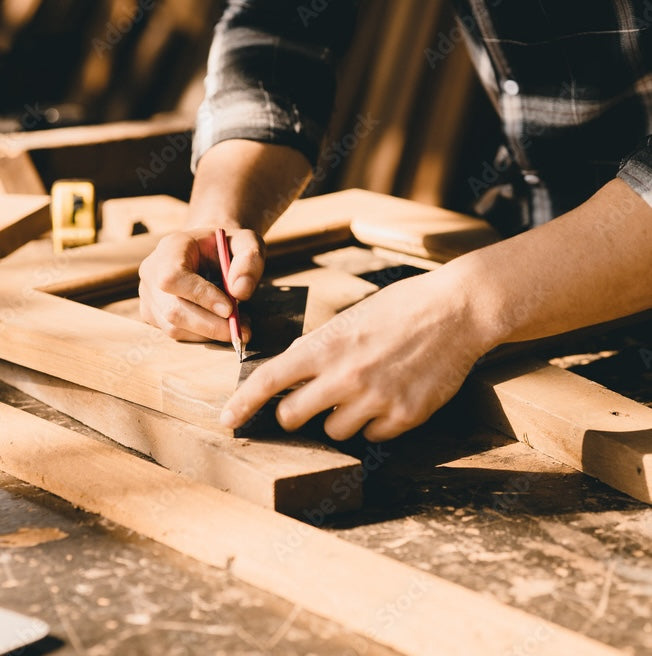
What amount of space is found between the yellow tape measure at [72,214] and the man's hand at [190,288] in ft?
2.69

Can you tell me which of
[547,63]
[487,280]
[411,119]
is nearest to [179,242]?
[487,280]

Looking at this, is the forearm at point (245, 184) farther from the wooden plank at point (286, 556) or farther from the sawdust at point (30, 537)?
the sawdust at point (30, 537)

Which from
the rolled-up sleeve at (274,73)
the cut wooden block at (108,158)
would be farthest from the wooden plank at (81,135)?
the rolled-up sleeve at (274,73)

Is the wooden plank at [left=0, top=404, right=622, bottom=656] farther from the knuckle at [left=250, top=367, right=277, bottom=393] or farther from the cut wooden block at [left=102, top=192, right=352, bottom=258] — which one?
the cut wooden block at [left=102, top=192, right=352, bottom=258]

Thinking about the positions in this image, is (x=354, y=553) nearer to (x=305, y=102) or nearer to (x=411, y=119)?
(x=305, y=102)

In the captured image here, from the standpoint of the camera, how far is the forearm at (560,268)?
51.6 inches

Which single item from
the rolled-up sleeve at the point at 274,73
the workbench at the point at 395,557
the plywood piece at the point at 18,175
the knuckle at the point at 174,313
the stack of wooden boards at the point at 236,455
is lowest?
the workbench at the point at 395,557

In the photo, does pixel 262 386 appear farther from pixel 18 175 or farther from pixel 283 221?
pixel 18 175

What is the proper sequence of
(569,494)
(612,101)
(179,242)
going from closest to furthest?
(569,494), (179,242), (612,101)

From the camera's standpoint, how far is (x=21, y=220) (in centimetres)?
219

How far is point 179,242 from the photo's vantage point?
1.57 metres

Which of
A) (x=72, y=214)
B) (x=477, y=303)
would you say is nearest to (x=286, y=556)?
(x=477, y=303)

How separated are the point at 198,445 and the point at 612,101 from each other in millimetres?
1115

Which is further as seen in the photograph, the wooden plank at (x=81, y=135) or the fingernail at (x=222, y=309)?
the wooden plank at (x=81, y=135)
